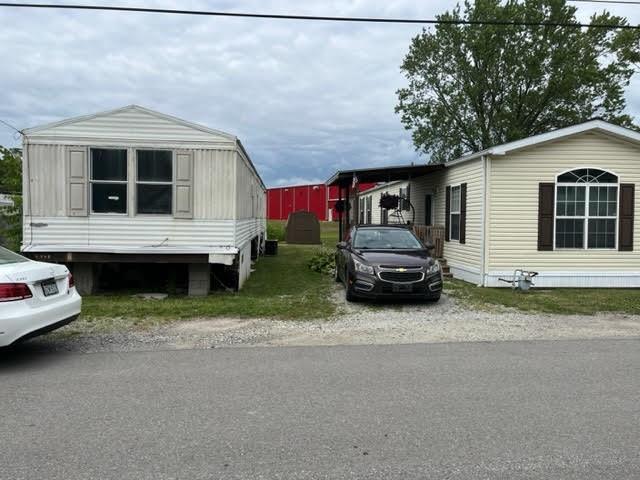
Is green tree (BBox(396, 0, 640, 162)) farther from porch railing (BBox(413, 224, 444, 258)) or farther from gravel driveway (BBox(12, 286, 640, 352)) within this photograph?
gravel driveway (BBox(12, 286, 640, 352))

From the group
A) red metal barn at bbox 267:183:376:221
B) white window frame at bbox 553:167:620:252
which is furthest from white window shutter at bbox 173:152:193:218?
red metal barn at bbox 267:183:376:221

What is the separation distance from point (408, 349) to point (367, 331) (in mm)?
1279

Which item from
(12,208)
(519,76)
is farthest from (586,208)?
(519,76)

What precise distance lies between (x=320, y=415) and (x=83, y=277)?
8.55 meters

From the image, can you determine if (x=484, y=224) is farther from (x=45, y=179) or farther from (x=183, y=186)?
(x=45, y=179)

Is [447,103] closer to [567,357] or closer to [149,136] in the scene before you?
[149,136]

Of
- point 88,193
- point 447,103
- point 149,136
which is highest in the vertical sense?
point 447,103

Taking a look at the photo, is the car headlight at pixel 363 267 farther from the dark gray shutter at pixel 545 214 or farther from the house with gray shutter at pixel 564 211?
the dark gray shutter at pixel 545 214

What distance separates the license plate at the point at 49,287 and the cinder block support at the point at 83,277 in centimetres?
528

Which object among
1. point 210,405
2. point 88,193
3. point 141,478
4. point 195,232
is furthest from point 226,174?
point 141,478

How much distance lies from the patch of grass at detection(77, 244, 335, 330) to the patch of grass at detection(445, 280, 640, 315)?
9.84 feet

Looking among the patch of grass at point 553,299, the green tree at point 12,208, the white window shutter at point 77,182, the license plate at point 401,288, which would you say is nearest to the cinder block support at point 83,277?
the white window shutter at point 77,182

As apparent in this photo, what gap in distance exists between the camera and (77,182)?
11.0 meters

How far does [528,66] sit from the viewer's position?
34031mm
